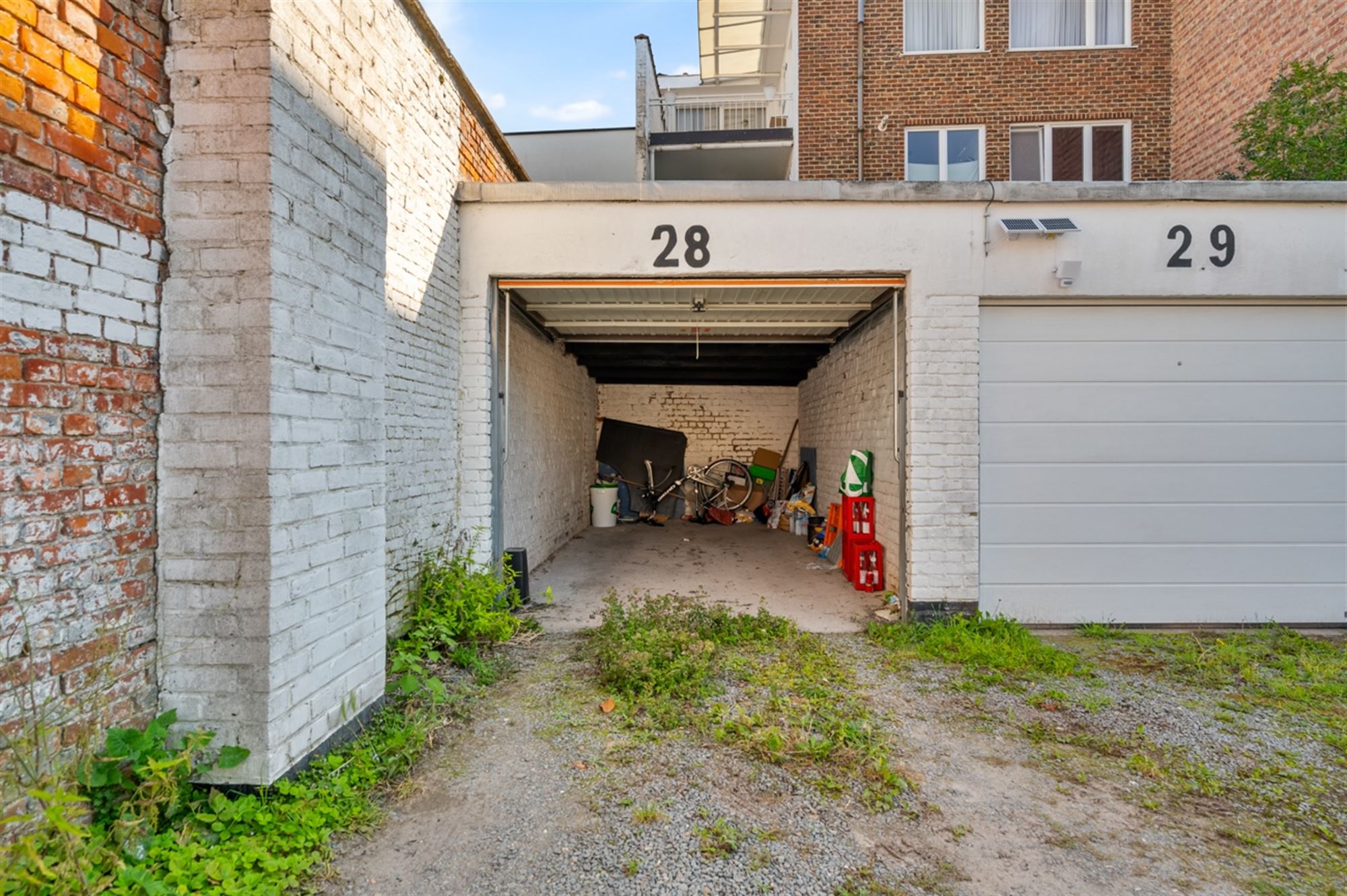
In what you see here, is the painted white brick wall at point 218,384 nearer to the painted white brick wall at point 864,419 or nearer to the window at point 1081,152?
the painted white brick wall at point 864,419

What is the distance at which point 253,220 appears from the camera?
228 centimetres

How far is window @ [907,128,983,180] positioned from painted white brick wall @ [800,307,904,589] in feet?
11.3

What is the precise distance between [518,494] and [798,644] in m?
3.16

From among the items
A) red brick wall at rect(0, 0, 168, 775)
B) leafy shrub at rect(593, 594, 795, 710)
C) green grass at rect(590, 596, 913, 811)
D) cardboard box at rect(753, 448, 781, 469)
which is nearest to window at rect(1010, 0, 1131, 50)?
cardboard box at rect(753, 448, 781, 469)

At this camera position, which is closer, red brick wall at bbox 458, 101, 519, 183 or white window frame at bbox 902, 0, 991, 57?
red brick wall at bbox 458, 101, 519, 183

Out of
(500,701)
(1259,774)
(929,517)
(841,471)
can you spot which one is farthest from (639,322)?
(1259,774)

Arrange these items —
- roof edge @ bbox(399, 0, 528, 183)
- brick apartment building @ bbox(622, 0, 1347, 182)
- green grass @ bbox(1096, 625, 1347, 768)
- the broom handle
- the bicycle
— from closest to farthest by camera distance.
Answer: green grass @ bbox(1096, 625, 1347, 768) < roof edge @ bbox(399, 0, 528, 183) < brick apartment building @ bbox(622, 0, 1347, 182) < the bicycle < the broom handle

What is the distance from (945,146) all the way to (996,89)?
1103mm

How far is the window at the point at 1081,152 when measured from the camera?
9148 mm

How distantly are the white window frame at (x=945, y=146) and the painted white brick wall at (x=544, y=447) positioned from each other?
6.00m

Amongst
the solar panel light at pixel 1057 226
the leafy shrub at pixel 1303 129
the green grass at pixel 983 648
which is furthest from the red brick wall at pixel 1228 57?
the green grass at pixel 983 648

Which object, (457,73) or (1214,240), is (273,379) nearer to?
(457,73)

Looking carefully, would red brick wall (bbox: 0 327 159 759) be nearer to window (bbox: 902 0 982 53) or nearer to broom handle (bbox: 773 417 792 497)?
broom handle (bbox: 773 417 792 497)

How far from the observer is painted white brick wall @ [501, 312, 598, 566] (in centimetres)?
602
